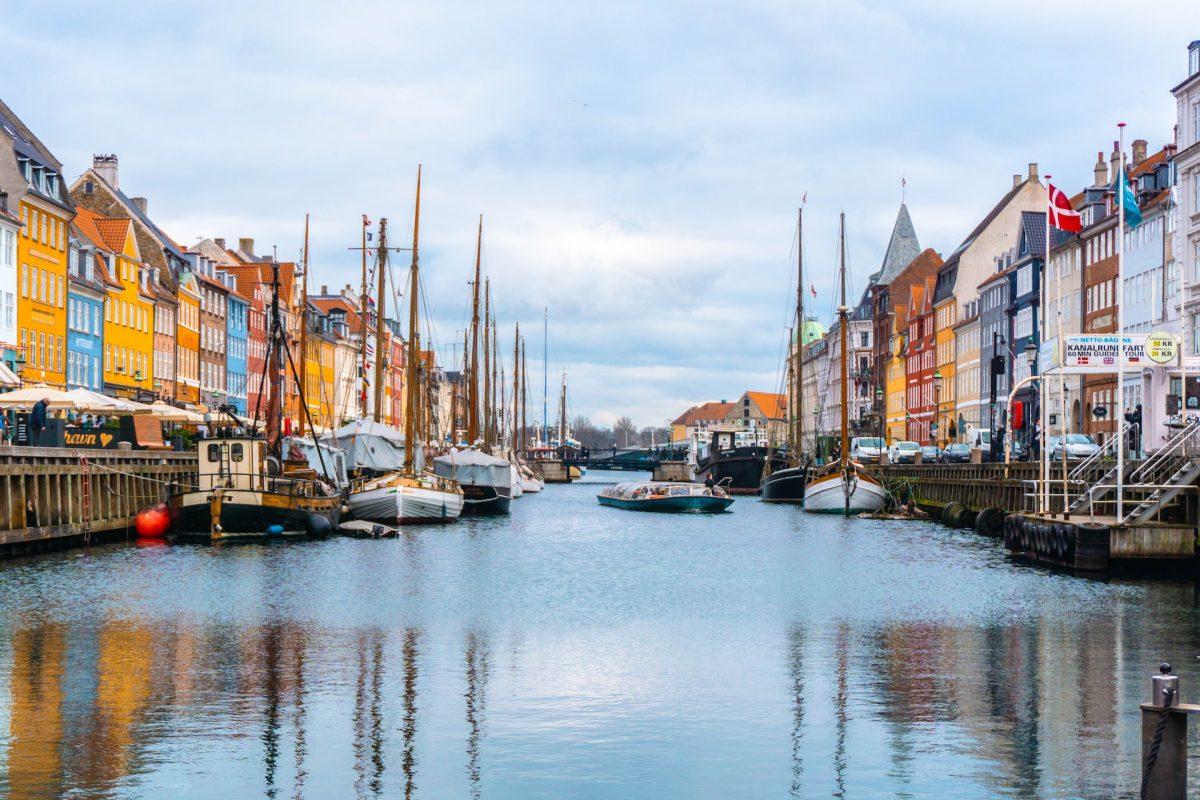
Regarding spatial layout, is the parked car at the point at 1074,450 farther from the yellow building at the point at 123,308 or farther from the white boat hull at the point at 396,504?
the yellow building at the point at 123,308

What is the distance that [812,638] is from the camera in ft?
104

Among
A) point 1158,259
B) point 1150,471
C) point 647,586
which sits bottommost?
point 647,586

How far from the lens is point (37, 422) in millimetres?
53094

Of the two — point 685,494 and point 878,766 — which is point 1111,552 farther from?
point 685,494

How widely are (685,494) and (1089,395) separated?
24.2m

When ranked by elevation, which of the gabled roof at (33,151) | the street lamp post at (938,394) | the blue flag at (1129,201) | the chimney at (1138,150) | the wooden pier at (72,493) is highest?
the chimney at (1138,150)

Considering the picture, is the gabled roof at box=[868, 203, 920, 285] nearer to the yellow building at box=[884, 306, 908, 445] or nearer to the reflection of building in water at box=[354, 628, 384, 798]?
the yellow building at box=[884, 306, 908, 445]

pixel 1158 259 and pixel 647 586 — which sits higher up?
pixel 1158 259

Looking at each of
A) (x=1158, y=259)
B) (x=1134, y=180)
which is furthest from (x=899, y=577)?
(x=1134, y=180)

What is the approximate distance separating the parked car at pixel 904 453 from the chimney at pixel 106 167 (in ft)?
178

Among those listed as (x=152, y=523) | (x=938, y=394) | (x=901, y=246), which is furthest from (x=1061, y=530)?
(x=901, y=246)

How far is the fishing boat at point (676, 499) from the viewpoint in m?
101

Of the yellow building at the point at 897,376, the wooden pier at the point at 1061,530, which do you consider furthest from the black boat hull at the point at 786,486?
the yellow building at the point at 897,376

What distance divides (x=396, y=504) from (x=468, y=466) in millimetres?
17423
